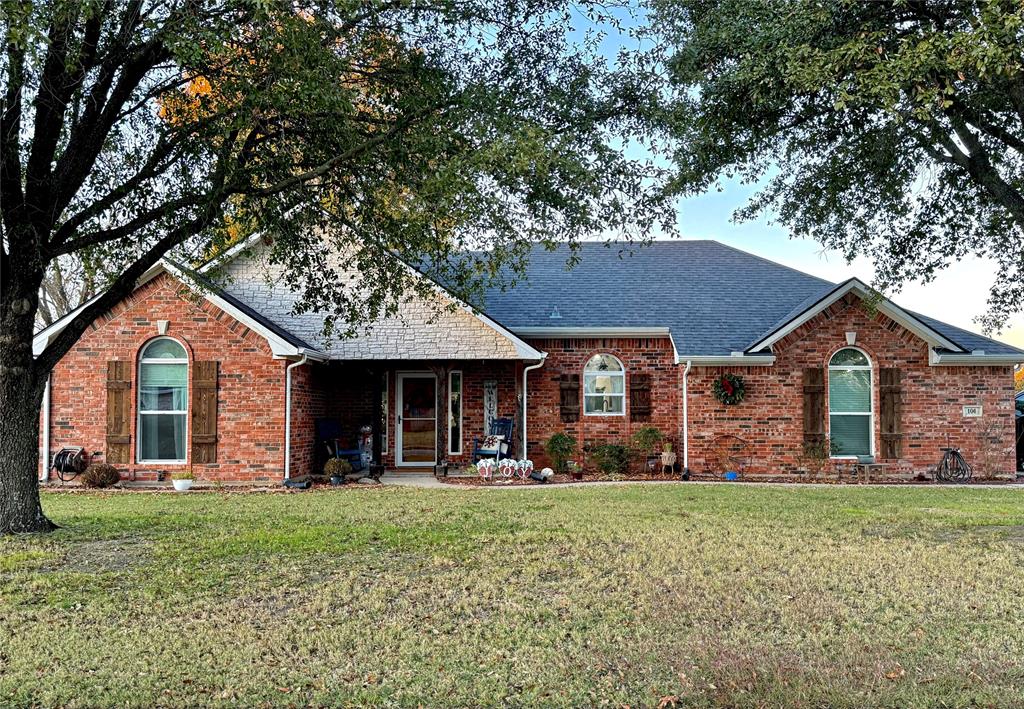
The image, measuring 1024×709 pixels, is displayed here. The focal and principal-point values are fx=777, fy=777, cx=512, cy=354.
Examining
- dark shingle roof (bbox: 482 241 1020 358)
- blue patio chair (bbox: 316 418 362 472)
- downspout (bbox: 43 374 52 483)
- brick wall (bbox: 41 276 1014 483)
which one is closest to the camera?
brick wall (bbox: 41 276 1014 483)

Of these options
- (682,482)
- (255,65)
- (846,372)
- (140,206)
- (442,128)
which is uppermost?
(255,65)

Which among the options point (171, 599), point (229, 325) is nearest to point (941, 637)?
point (171, 599)

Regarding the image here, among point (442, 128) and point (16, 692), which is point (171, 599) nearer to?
point (16, 692)

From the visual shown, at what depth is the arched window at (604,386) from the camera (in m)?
17.1

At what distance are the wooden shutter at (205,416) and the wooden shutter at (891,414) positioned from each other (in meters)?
13.2

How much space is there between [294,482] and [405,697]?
10600 mm

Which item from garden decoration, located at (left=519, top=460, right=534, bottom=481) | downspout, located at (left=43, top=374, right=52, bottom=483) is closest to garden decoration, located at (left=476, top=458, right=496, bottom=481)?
garden decoration, located at (left=519, top=460, right=534, bottom=481)

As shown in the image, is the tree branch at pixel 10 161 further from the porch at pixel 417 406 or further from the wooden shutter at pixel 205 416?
the porch at pixel 417 406

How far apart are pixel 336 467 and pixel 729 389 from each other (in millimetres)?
8027

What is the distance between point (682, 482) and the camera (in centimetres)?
1505

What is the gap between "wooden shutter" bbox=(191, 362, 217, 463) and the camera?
14422 mm

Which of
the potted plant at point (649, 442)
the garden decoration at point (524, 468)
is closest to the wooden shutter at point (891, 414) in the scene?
the potted plant at point (649, 442)

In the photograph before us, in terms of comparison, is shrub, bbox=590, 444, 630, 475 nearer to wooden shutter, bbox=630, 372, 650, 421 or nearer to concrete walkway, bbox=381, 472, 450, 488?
wooden shutter, bbox=630, 372, 650, 421

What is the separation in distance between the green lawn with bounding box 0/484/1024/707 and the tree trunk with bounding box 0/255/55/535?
23.2 inches
